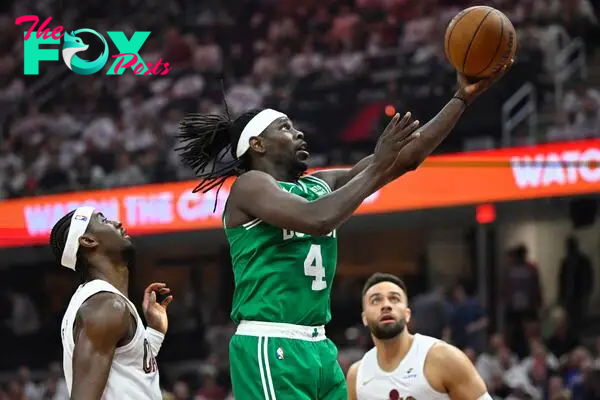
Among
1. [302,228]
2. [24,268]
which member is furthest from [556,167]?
[24,268]

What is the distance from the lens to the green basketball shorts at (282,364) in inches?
198

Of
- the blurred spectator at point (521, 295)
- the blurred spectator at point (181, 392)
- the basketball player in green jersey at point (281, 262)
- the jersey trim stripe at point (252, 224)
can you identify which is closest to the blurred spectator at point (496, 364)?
the blurred spectator at point (521, 295)

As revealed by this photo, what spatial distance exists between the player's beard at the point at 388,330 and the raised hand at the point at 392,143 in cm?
251

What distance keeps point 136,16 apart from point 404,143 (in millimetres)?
15507

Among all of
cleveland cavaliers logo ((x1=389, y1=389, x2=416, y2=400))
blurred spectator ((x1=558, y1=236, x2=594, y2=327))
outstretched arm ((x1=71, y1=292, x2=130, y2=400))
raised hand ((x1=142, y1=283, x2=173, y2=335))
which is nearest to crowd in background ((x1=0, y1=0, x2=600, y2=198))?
blurred spectator ((x1=558, y1=236, x2=594, y2=327))

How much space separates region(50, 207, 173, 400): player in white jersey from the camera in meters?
4.82

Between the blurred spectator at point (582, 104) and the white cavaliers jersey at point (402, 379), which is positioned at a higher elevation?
the blurred spectator at point (582, 104)

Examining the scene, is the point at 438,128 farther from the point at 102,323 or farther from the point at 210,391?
the point at 210,391

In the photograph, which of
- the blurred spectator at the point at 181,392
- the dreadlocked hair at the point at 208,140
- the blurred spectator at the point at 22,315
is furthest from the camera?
the blurred spectator at the point at 22,315

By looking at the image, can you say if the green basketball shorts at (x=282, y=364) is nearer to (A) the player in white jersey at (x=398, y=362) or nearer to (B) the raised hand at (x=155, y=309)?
(B) the raised hand at (x=155, y=309)

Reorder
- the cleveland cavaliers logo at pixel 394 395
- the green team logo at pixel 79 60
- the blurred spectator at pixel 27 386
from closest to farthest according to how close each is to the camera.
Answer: the cleveland cavaliers logo at pixel 394 395, the blurred spectator at pixel 27 386, the green team logo at pixel 79 60

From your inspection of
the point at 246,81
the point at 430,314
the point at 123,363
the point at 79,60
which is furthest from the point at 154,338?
the point at 79,60

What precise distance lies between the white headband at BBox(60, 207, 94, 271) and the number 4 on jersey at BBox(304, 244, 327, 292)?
3.27ft

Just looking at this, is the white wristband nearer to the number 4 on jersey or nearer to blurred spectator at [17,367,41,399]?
the number 4 on jersey
